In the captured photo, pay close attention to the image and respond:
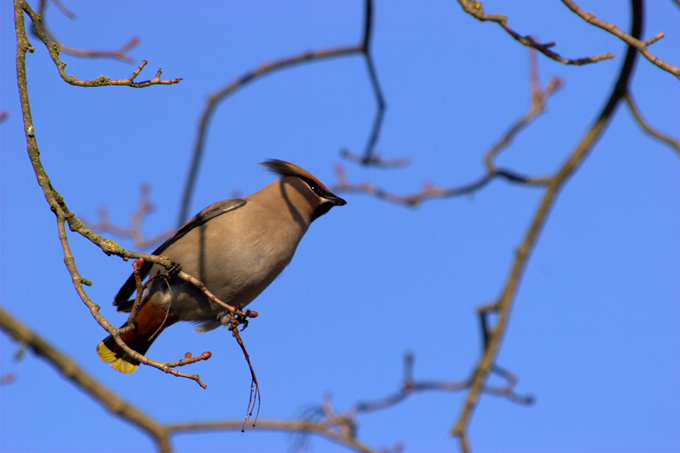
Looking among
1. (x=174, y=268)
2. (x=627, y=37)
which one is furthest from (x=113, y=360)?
(x=627, y=37)

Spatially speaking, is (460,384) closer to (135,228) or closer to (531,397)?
(531,397)

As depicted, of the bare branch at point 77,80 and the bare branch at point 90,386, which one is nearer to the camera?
the bare branch at point 77,80

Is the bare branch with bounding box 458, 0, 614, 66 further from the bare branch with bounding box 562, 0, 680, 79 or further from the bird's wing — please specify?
the bird's wing

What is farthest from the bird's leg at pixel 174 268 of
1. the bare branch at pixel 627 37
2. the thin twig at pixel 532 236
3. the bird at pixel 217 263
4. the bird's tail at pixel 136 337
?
the bare branch at pixel 627 37

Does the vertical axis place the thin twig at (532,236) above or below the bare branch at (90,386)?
above

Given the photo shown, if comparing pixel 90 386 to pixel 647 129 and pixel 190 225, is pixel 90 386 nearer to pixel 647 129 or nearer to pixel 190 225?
pixel 190 225

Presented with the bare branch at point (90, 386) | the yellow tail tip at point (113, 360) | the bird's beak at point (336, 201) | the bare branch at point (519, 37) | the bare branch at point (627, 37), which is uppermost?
the bird's beak at point (336, 201)

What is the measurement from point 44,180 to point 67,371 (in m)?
1.61

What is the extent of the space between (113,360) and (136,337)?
193 mm

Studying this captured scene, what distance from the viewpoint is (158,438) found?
12.8 feet

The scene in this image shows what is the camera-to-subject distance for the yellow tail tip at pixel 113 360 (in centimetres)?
413

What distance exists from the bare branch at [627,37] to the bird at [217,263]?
6.33ft

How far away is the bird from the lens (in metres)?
3.92

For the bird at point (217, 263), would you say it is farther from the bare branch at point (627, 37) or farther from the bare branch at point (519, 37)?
the bare branch at point (627, 37)
